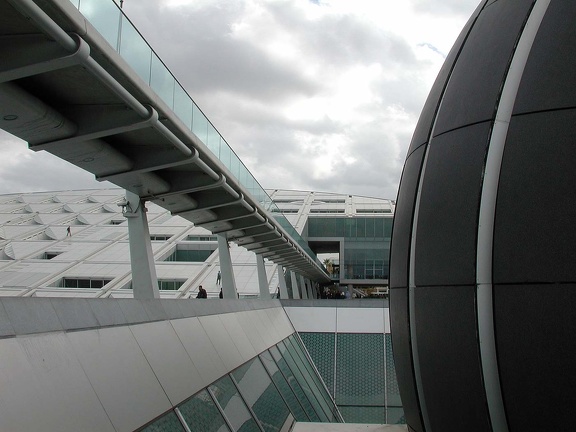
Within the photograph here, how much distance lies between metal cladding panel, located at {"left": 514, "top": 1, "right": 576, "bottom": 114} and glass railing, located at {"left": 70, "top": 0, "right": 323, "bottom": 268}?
5.46 metres

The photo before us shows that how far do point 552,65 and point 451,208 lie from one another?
66.1 inches

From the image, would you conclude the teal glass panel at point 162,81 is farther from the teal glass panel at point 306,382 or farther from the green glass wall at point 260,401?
the teal glass panel at point 306,382

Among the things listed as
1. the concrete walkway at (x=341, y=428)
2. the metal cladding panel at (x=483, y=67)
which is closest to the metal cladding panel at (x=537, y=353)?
the metal cladding panel at (x=483, y=67)

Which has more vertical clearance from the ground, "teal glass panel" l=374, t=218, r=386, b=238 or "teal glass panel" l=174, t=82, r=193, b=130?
"teal glass panel" l=374, t=218, r=386, b=238

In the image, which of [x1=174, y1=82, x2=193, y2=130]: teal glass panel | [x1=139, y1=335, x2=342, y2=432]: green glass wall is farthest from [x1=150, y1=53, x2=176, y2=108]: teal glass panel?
[x1=139, y1=335, x2=342, y2=432]: green glass wall

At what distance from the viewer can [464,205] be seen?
230 inches

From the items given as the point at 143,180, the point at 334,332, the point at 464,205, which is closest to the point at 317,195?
the point at 334,332

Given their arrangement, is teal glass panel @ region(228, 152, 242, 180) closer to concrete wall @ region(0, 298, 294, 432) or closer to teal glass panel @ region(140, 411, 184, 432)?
concrete wall @ region(0, 298, 294, 432)

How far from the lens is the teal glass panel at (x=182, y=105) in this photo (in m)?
11.1

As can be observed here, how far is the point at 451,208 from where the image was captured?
19.7 ft

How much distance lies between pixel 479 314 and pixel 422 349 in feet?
3.50

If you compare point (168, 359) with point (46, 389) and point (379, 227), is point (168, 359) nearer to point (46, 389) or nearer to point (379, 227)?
point (46, 389)

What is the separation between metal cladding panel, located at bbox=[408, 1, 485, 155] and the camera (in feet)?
23.4

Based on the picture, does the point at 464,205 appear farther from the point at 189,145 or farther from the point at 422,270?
the point at 189,145
